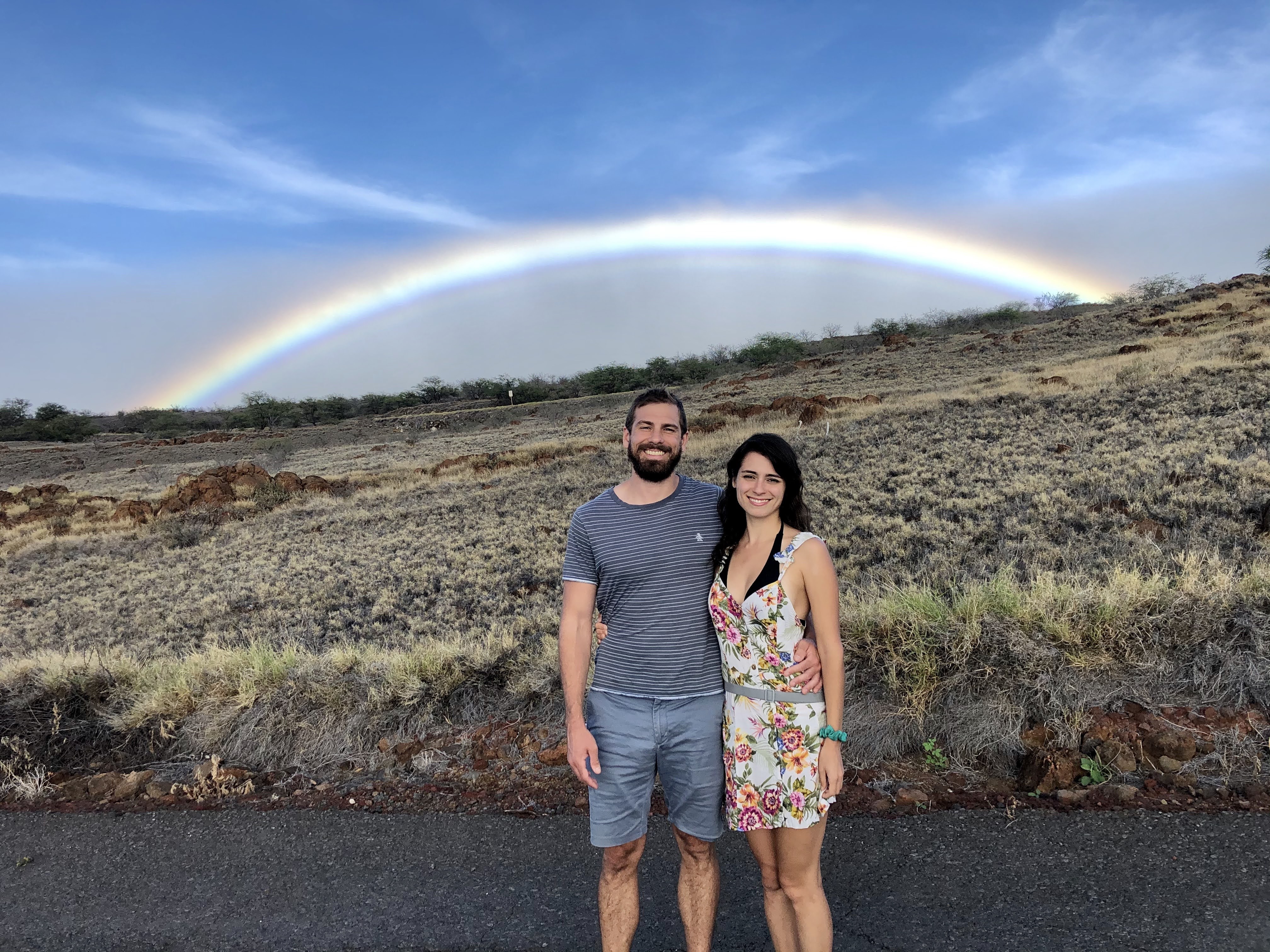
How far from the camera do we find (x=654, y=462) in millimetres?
2447

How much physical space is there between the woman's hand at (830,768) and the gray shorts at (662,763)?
0.37 metres

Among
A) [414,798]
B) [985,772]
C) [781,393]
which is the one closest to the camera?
[985,772]

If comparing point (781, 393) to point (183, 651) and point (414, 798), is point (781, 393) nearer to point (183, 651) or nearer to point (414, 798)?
point (183, 651)

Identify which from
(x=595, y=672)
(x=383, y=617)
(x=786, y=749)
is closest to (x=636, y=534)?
(x=595, y=672)

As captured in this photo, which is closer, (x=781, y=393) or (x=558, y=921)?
(x=558, y=921)

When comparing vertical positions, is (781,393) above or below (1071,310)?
below

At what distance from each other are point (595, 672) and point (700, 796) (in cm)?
55

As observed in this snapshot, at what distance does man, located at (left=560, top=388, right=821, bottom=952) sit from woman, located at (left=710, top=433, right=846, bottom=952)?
0.34 feet

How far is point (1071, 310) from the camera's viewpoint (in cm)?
6075

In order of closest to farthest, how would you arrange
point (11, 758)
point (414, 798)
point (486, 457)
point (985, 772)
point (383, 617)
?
1. point (985, 772)
2. point (414, 798)
3. point (11, 758)
4. point (383, 617)
5. point (486, 457)

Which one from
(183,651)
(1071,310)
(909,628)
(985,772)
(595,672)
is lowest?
(183,651)

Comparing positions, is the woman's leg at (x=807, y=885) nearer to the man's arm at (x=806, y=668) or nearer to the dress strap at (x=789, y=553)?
the man's arm at (x=806, y=668)

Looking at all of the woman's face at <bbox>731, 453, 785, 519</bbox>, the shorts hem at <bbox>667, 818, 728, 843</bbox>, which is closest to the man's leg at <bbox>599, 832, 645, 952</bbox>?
the shorts hem at <bbox>667, 818, 728, 843</bbox>

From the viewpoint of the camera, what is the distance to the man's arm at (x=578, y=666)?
7.92 ft
